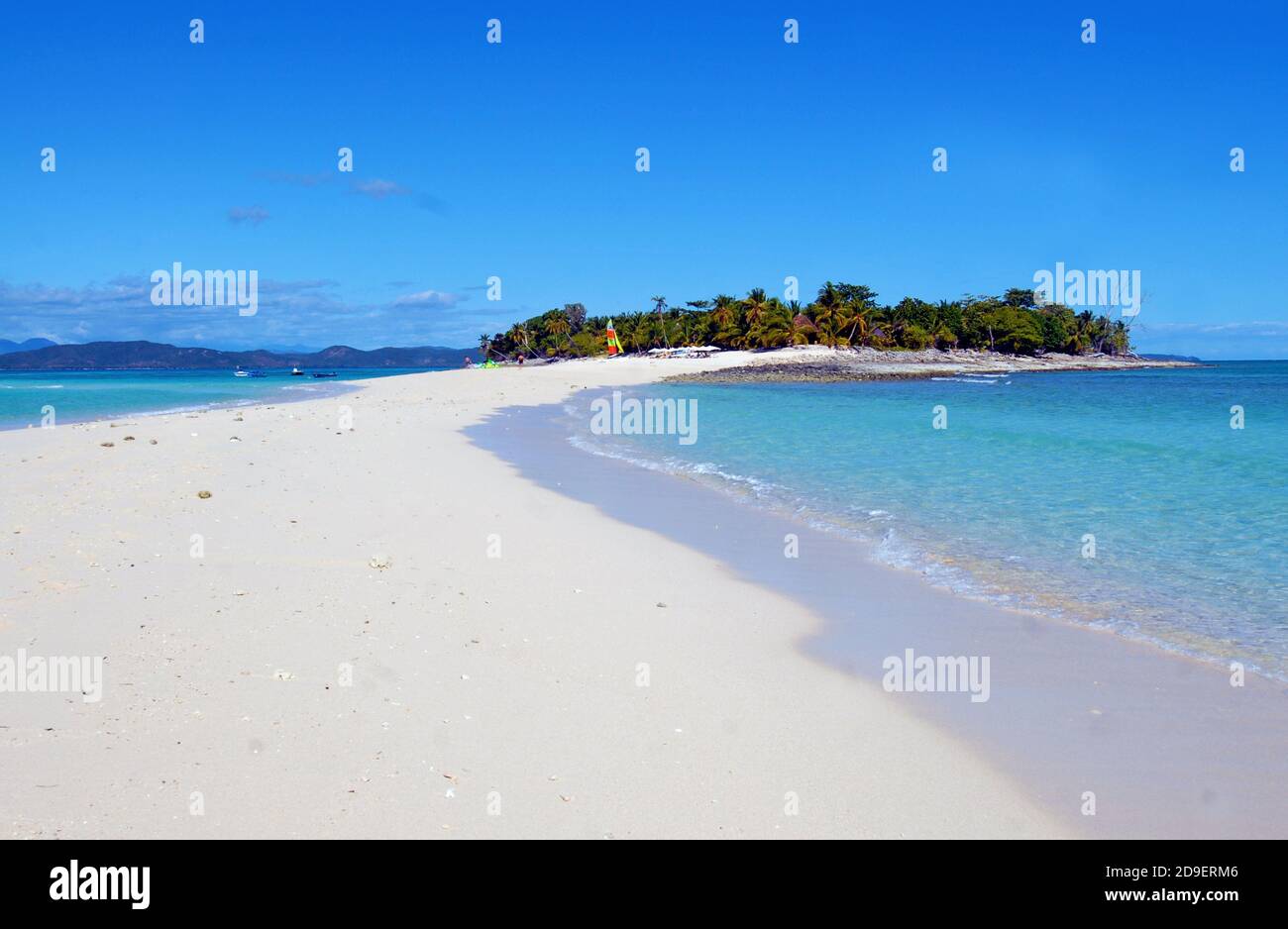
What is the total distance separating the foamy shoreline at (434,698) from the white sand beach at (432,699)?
18 millimetres

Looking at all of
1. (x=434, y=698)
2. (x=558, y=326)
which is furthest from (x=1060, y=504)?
(x=558, y=326)

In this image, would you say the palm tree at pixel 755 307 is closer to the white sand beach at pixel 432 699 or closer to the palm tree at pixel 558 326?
the palm tree at pixel 558 326

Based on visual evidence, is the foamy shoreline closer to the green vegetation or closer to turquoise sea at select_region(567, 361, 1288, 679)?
turquoise sea at select_region(567, 361, 1288, 679)

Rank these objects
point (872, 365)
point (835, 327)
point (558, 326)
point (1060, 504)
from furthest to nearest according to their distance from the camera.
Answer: point (558, 326) → point (835, 327) → point (872, 365) → point (1060, 504)

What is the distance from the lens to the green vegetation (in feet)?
344

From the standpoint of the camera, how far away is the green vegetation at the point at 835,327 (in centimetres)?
10481

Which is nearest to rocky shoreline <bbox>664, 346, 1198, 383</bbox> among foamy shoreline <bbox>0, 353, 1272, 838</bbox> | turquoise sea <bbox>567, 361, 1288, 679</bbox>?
turquoise sea <bbox>567, 361, 1288, 679</bbox>

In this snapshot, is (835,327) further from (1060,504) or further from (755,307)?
(1060,504)

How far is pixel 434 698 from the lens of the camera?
477 centimetres

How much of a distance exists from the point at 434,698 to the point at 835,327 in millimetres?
105264

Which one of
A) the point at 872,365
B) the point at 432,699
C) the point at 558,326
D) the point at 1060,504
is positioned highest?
the point at 558,326

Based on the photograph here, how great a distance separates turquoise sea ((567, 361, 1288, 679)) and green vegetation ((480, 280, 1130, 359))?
78.6 meters
